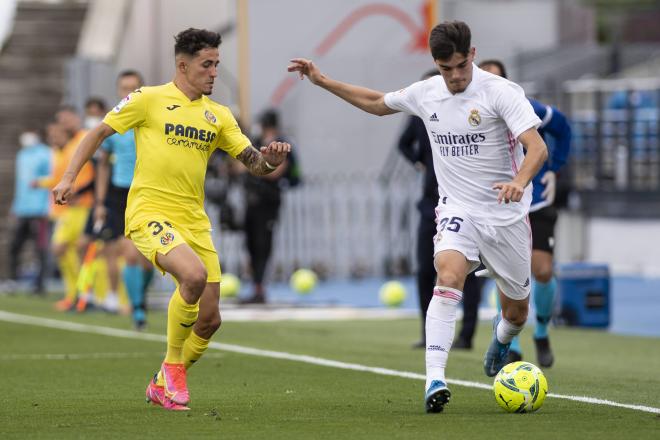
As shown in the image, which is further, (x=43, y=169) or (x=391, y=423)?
(x=43, y=169)

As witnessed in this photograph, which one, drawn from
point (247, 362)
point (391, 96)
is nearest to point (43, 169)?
point (247, 362)

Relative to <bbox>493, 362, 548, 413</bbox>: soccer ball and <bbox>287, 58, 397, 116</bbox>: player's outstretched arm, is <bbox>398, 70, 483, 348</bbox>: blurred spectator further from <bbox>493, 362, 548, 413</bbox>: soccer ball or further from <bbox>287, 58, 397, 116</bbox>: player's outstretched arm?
<bbox>493, 362, 548, 413</bbox>: soccer ball

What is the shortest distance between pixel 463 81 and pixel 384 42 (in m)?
20.1

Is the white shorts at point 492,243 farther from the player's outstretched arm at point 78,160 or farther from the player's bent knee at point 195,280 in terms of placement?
the player's outstretched arm at point 78,160

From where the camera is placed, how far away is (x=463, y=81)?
8.99 meters

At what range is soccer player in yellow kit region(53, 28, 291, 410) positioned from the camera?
919 centimetres

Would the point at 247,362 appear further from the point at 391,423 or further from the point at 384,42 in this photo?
the point at 384,42

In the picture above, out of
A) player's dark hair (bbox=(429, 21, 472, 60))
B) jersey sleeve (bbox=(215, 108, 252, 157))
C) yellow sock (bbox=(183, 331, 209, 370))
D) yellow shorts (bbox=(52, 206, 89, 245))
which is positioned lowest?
yellow sock (bbox=(183, 331, 209, 370))

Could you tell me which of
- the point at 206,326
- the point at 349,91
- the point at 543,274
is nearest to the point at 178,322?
the point at 206,326

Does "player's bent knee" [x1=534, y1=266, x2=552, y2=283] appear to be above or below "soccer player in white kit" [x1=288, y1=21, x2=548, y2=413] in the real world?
below

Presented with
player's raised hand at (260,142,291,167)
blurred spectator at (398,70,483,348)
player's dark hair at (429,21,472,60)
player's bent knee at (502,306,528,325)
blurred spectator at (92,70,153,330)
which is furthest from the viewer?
blurred spectator at (92,70,153,330)

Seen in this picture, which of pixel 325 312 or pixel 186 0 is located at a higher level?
pixel 186 0

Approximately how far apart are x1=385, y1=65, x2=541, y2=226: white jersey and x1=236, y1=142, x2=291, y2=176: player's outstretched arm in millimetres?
827

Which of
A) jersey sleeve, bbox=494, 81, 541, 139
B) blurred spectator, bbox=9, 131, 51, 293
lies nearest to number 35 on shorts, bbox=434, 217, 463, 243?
jersey sleeve, bbox=494, 81, 541, 139
